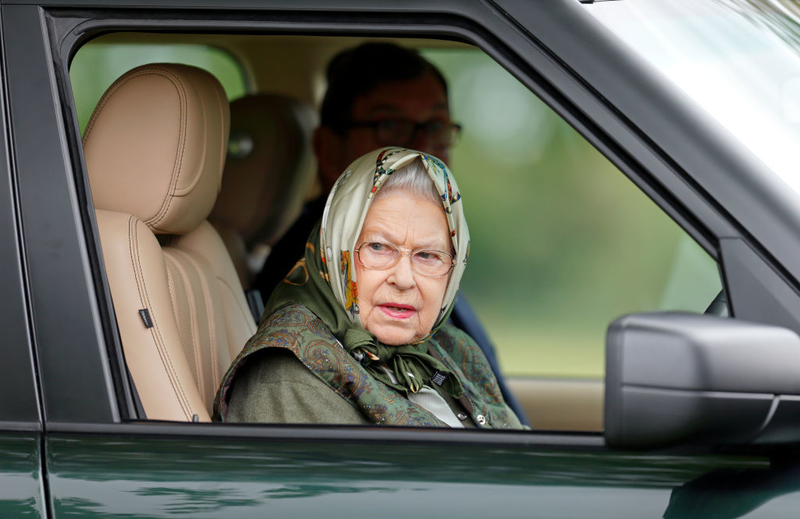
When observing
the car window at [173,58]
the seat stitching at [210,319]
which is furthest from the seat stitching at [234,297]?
the car window at [173,58]

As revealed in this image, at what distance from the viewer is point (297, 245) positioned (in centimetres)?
323

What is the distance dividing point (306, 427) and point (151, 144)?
67cm

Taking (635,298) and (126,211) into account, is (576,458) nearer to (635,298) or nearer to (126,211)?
(126,211)

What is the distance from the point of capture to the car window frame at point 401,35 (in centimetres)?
131

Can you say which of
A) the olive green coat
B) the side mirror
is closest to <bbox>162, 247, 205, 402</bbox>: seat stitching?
the olive green coat

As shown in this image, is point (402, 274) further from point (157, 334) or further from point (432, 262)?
point (157, 334)

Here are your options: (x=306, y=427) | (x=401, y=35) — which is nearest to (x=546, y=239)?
(x=401, y=35)

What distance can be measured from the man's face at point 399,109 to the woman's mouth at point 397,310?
1471 millimetres

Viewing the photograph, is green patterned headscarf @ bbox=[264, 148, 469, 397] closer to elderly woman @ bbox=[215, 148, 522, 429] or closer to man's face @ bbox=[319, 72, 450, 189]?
elderly woman @ bbox=[215, 148, 522, 429]

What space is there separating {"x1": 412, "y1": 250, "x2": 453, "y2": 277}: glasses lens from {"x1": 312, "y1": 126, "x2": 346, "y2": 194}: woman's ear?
59.2 inches

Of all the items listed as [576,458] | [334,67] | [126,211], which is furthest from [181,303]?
[334,67]

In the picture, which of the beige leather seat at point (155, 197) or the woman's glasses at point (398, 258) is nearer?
the beige leather seat at point (155, 197)

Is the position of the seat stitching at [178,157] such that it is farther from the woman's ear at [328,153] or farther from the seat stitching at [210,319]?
the woman's ear at [328,153]

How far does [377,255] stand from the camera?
1934mm
